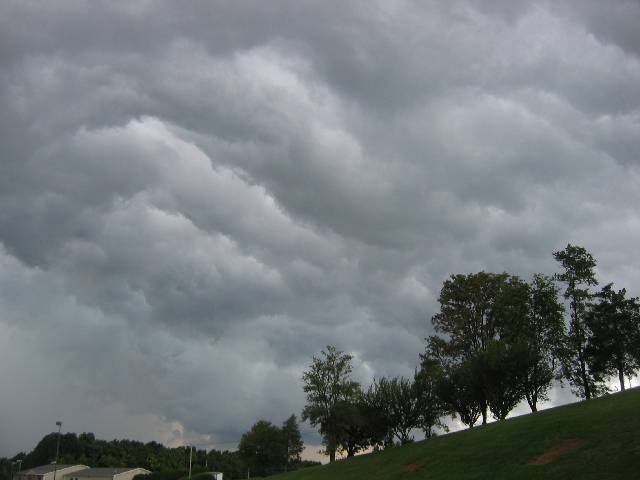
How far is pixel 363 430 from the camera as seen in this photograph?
81.4m

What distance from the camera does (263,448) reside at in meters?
104

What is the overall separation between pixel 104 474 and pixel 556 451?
414ft

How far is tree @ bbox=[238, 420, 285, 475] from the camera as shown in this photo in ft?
343

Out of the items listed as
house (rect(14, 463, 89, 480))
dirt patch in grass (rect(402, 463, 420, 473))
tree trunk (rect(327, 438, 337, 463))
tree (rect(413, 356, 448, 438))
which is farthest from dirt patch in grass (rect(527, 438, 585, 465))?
house (rect(14, 463, 89, 480))

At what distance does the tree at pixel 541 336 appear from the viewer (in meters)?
64.9

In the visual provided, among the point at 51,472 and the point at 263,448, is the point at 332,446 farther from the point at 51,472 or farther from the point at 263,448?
the point at 51,472

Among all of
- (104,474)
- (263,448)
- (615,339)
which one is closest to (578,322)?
(615,339)

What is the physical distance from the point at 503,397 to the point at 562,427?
24.9m

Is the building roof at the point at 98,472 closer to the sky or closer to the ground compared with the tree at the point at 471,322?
closer to the ground

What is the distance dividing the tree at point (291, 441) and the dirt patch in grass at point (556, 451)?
72320mm

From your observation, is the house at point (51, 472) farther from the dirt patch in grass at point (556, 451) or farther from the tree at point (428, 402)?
the dirt patch in grass at point (556, 451)

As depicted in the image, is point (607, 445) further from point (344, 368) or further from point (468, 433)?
point (344, 368)

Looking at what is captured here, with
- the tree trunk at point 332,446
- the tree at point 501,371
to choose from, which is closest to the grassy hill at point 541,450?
the tree at point 501,371

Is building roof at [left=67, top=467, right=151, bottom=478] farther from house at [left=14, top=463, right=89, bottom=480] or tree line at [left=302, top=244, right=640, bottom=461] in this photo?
tree line at [left=302, top=244, right=640, bottom=461]
